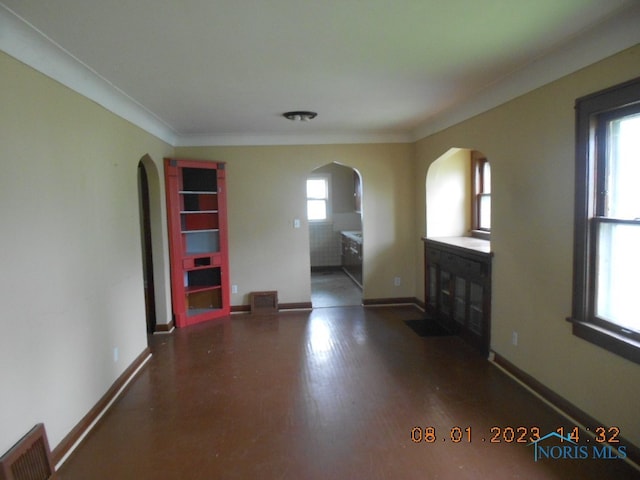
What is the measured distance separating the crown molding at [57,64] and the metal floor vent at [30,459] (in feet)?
6.44

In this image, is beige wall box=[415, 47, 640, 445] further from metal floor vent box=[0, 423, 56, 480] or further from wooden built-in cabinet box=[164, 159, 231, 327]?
wooden built-in cabinet box=[164, 159, 231, 327]

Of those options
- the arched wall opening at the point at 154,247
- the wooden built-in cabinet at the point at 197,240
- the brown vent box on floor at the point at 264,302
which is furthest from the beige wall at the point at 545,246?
the arched wall opening at the point at 154,247

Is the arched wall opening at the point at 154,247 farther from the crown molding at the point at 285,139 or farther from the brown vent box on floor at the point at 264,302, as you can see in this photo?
the brown vent box on floor at the point at 264,302

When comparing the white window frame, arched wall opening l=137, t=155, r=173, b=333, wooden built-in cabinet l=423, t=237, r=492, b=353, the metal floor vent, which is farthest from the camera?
the white window frame

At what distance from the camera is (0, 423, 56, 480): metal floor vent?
183cm

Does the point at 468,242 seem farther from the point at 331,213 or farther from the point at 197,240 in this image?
the point at 331,213

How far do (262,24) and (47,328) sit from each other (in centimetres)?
208

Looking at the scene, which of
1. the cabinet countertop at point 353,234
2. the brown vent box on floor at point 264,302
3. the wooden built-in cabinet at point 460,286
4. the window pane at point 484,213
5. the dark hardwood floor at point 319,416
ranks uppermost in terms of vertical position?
the window pane at point 484,213

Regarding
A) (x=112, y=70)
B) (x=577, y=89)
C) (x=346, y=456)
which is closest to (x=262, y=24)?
(x=112, y=70)

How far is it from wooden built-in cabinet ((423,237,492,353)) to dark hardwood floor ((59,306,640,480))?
0.87 feet

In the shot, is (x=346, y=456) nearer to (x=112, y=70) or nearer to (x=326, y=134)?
(x=112, y=70)

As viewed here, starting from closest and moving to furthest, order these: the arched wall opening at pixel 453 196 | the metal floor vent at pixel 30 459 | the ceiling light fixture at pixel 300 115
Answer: the metal floor vent at pixel 30 459
the ceiling light fixture at pixel 300 115
the arched wall opening at pixel 453 196

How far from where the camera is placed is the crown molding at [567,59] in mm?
2093

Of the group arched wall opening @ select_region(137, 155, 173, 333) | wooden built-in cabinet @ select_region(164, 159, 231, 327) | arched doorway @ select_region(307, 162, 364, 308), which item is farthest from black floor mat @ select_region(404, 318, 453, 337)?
arched doorway @ select_region(307, 162, 364, 308)
